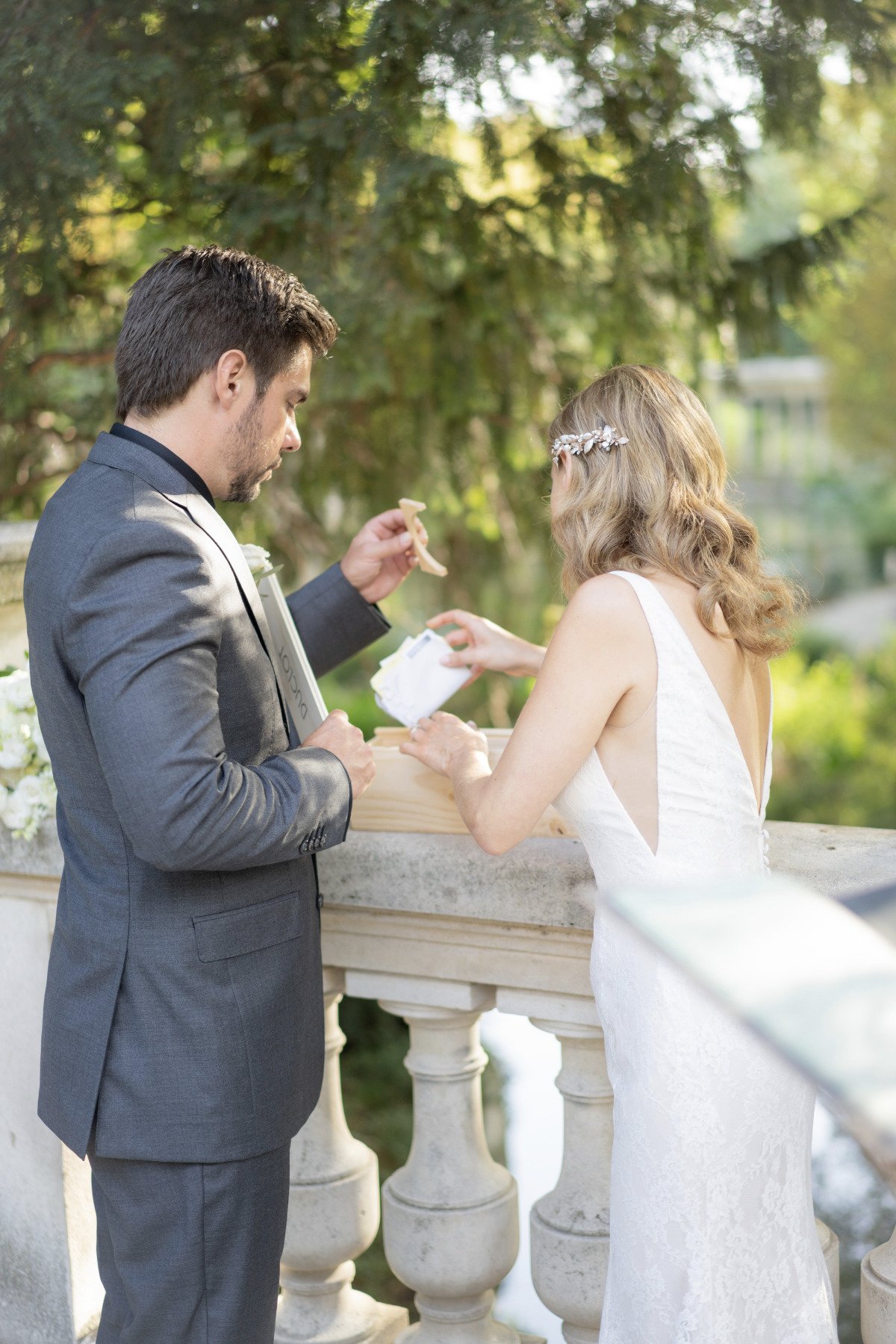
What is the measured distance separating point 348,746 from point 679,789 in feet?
1.63

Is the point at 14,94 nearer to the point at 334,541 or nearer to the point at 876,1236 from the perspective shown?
the point at 334,541

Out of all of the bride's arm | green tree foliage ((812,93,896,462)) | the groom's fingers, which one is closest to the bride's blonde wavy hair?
the bride's arm

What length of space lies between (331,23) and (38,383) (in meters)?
1.45

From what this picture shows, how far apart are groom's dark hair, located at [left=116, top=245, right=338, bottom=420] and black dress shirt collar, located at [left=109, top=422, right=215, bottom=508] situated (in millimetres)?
36

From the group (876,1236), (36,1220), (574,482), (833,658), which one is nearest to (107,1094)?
(36,1220)

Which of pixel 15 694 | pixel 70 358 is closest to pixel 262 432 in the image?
pixel 15 694

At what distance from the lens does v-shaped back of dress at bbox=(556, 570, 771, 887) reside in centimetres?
177

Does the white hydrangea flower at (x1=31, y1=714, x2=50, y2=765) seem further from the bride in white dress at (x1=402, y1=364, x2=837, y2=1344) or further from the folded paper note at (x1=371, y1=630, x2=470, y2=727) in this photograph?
the bride in white dress at (x1=402, y1=364, x2=837, y2=1344)

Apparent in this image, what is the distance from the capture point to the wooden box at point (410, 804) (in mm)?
2113

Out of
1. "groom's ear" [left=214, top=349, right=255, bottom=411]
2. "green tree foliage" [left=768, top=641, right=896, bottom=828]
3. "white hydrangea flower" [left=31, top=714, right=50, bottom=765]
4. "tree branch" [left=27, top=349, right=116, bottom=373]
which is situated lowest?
"green tree foliage" [left=768, top=641, right=896, bottom=828]

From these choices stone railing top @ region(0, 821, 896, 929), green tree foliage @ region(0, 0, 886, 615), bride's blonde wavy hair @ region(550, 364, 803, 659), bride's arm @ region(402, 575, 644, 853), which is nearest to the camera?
bride's arm @ region(402, 575, 644, 853)

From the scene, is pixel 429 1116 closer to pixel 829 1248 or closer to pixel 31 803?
pixel 829 1248

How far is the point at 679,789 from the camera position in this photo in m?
1.80

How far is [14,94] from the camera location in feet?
8.52
